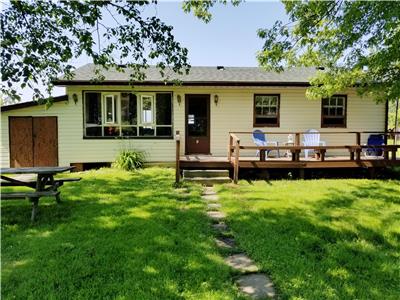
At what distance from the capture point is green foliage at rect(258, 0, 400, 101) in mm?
6082

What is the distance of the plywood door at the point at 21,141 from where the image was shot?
10219mm

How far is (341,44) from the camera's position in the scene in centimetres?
723

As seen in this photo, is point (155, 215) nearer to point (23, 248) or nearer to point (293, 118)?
point (23, 248)

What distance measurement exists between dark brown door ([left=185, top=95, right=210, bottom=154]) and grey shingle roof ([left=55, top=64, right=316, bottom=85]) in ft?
2.87

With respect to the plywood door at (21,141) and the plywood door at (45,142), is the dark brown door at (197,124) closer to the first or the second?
the plywood door at (45,142)

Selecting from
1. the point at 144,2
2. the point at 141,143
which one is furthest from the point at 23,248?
the point at 141,143

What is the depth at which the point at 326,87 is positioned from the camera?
8.60m

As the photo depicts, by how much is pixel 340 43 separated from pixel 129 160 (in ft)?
23.3

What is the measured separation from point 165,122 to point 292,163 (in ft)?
15.5

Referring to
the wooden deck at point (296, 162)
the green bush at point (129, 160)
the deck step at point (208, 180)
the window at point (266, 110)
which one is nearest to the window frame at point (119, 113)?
the green bush at point (129, 160)

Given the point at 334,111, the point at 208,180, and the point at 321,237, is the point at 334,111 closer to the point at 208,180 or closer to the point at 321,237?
the point at 208,180

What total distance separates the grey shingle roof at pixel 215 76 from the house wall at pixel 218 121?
37cm

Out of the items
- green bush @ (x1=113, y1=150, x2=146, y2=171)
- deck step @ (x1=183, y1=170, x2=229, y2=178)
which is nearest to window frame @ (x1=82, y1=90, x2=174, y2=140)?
green bush @ (x1=113, y1=150, x2=146, y2=171)

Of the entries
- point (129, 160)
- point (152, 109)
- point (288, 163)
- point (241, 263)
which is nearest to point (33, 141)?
point (129, 160)
